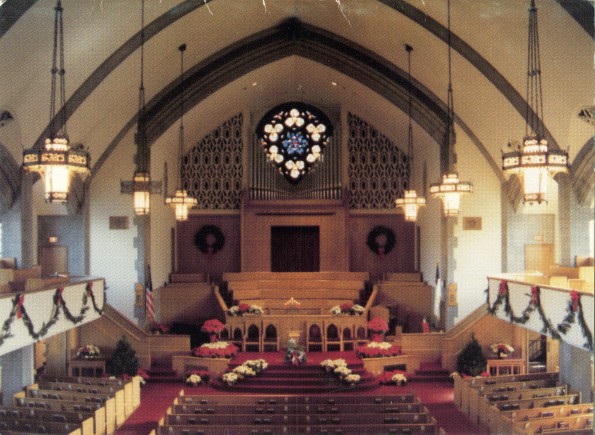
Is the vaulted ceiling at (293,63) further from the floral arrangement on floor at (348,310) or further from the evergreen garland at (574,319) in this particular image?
the floral arrangement on floor at (348,310)

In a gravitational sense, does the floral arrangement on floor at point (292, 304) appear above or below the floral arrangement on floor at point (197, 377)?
above

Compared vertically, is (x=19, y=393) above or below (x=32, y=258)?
below

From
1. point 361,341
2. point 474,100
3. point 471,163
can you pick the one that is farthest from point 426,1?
point 361,341

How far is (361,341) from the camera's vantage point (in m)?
20.2

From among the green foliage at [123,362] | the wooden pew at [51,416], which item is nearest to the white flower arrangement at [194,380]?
the green foliage at [123,362]

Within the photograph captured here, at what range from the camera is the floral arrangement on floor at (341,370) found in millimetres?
17094

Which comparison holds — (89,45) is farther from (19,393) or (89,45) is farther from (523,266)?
(523,266)

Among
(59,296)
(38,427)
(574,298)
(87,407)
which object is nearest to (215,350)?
(87,407)

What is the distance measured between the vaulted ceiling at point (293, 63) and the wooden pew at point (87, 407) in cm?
507

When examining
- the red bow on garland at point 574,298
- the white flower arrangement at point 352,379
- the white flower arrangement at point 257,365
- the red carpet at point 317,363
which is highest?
the red bow on garland at point 574,298

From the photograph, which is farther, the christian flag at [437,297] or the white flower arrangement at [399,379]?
the christian flag at [437,297]

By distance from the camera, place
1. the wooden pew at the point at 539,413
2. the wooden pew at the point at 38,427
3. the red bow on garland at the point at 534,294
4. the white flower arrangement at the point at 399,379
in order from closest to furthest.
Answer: the wooden pew at the point at 38,427 < the wooden pew at the point at 539,413 < the red bow on garland at the point at 534,294 < the white flower arrangement at the point at 399,379

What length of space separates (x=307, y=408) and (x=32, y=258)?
269 inches

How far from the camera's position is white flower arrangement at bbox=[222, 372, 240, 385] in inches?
667
